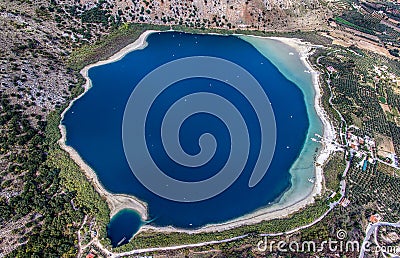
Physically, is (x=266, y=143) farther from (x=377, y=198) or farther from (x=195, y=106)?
(x=377, y=198)

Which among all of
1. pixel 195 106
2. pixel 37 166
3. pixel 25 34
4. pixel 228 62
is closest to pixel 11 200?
pixel 37 166

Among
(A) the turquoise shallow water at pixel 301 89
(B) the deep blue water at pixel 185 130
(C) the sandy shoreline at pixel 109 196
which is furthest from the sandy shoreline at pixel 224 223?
(A) the turquoise shallow water at pixel 301 89

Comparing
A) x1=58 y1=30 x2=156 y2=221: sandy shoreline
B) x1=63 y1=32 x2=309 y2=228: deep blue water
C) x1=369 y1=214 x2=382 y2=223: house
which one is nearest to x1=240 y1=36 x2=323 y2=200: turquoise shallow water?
x1=63 y1=32 x2=309 y2=228: deep blue water

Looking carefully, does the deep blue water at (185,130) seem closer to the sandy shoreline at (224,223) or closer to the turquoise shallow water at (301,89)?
the sandy shoreline at (224,223)

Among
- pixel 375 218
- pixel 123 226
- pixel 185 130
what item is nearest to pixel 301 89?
pixel 185 130

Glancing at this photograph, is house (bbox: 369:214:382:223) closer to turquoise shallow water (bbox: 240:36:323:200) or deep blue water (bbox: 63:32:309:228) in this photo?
turquoise shallow water (bbox: 240:36:323:200)

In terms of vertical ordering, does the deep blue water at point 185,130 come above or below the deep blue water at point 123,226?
above

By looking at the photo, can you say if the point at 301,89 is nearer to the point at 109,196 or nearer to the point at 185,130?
the point at 185,130
